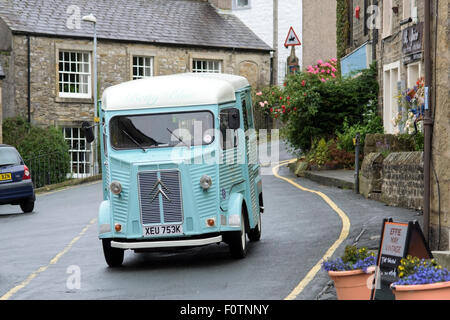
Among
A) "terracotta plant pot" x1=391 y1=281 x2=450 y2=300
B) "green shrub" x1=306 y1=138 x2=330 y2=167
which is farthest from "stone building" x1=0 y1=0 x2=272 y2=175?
"terracotta plant pot" x1=391 y1=281 x2=450 y2=300

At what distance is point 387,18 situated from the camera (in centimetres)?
2512

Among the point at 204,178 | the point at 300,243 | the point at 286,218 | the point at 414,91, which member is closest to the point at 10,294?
the point at 204,178

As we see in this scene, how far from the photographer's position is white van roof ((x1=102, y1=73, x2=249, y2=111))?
12289 millimetres

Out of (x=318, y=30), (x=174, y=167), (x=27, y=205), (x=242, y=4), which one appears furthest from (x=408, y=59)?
(x=318, y=30)

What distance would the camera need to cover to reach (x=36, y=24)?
3722 centimetres

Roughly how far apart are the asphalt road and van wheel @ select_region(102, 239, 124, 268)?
129 millimetres

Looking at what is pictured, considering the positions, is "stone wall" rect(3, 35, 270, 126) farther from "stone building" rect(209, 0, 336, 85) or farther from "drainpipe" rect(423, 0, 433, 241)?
"drainpipe" rect(423, 0, 433, 241)

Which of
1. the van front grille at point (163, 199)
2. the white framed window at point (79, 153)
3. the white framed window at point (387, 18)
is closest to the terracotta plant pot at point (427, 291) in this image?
the van front grille at point (163, 199)

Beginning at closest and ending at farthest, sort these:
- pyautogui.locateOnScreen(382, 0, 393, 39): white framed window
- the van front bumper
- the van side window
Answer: the van front bumper → the van side window → pyautogui.locateOnScreen(382, 0, 393, 39): white framed window

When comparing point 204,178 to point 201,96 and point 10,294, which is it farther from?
point 10,294

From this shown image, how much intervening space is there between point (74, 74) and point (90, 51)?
1271mm

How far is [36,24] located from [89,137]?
A: 24932mm

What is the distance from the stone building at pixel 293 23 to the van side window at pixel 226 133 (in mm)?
35079

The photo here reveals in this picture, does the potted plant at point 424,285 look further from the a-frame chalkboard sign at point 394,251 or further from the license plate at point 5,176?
the license plate at point 5,176
